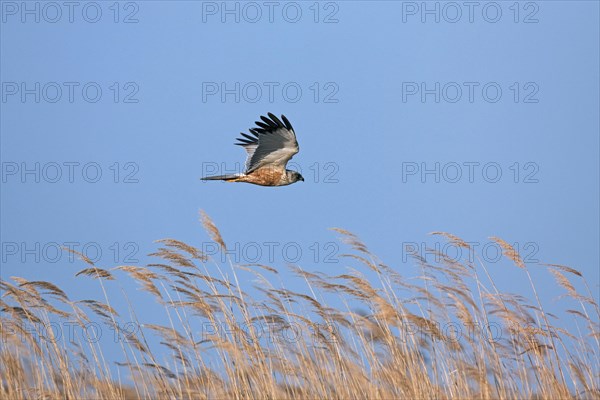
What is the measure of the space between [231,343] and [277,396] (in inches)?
17.3

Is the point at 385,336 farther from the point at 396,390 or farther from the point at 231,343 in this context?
the point at 231,343

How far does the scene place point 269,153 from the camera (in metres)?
8.57

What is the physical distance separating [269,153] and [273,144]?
0.55 ft

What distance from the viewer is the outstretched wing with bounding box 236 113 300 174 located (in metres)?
8.20

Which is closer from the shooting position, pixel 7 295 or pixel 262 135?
pixel 7 295

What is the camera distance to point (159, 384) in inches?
202

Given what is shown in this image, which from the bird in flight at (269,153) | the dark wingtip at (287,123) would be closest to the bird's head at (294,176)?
the bird in flight at (269,153)

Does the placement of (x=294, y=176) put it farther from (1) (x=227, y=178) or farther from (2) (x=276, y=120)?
(2) (x=276, y=120)

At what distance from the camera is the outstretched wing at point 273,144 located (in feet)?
26.9

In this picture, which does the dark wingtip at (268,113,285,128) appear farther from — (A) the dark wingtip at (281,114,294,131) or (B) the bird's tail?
(B) the bird's tail

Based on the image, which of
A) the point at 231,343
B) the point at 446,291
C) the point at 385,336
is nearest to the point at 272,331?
the point at 231,343

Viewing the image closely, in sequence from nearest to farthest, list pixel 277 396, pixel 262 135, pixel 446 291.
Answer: pixel 277 396, pixel 446 291, pixel 262 135

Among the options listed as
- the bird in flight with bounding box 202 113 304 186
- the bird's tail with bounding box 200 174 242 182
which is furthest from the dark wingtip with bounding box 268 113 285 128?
the bird's tail with bounding box 200 174 242 182

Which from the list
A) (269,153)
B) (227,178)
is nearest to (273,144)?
(269,153)
